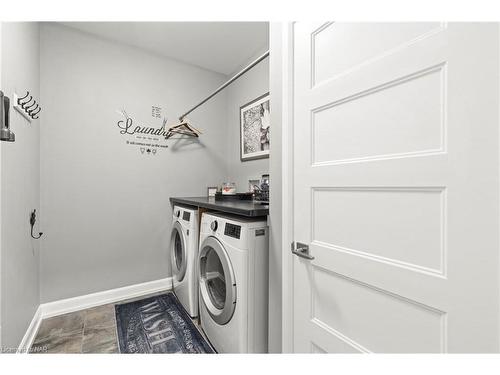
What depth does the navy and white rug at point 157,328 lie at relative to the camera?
1497 millimetres

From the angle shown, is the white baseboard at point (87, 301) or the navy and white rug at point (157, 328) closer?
the navy and white rug at point (157, 328)

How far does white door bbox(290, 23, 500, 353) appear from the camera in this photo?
1.71ft

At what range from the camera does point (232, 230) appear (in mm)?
1291

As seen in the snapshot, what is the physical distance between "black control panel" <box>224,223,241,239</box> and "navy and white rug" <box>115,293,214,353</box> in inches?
33.4

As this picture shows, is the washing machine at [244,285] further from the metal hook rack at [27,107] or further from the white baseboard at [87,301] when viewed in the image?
the metal hook rack at [27,107]

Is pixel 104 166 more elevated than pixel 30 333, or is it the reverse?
pixel 104 166

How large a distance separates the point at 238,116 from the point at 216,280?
6.02ft

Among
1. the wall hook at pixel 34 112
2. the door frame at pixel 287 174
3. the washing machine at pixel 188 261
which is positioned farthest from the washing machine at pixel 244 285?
the wall hook at pixel 34 112

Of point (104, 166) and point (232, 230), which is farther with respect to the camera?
point (104, 166)

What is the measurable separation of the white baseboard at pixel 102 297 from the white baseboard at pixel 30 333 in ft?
0.25

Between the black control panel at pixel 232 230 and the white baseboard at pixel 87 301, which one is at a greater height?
the black control panel at pixel 232 230

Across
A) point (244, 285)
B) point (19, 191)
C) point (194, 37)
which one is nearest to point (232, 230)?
point (244, 285)

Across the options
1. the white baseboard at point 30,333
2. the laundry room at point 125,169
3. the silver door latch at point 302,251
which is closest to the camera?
the silver door latch at point 302,251

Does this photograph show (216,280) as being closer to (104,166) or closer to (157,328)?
(157,328)
